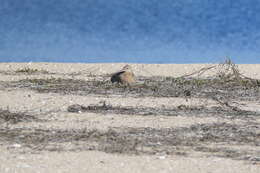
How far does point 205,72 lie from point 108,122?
30.3 feet

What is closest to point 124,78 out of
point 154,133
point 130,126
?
point 130,126

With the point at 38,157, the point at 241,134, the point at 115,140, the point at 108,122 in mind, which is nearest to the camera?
the point at 38,157

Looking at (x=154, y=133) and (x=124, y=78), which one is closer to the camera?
(x=154, y=133)

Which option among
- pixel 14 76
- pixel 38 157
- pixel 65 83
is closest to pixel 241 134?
pixel 38 157

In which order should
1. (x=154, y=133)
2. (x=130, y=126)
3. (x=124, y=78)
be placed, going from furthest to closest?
(x=124, y=78) → (x=130, y=126) → (x=154, y=133)

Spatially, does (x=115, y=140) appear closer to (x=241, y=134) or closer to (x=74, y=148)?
(x=74, y=148)

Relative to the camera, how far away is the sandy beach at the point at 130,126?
22.5 feet

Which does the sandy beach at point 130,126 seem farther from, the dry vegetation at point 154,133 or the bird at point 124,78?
the bird at point 124,78

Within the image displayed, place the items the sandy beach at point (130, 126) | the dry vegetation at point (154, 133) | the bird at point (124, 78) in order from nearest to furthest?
the sandy beach at point (130, 126)
the dry vegetation at point (154, 133)
the bird at point (124, 78)

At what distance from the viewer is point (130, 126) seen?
9.16m

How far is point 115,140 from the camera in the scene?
26.5 ft

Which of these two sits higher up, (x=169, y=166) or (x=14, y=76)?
(x=14, y=76)

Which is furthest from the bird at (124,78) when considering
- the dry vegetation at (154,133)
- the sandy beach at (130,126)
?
the dry vegetation at (154,133)

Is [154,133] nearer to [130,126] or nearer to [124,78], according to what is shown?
[130,126]
